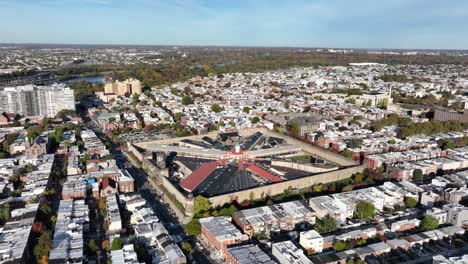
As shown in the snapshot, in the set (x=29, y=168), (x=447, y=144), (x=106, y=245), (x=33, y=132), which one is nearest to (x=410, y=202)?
(x=447, y=144)

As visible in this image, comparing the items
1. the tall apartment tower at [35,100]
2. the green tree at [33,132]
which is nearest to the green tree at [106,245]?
the green tree at [33,132]

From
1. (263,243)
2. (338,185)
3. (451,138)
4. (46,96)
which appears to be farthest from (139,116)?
(451,138)

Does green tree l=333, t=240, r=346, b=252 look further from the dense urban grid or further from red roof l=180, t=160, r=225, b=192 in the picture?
red roof l=180, t=160, r=225, b=192

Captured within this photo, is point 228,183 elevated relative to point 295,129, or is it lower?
lower

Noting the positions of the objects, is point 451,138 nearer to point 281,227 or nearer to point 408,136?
point 408,136

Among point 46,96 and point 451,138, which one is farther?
point 46,96

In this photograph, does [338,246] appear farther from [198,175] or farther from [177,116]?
[177,116]
